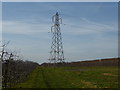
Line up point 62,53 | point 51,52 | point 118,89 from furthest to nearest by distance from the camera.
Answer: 1. point 51,52
2. point 62,53
3. point 118,89

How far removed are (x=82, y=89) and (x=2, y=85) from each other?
563 centimetres

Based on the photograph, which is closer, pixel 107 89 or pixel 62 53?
pixel 107 89

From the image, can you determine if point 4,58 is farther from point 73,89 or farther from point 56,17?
point 56,17

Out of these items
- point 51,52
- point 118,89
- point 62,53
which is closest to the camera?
point 118,89

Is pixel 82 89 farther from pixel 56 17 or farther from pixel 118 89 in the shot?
pixel 56 17

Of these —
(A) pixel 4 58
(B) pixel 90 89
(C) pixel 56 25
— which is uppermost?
(C) pixel 56 25

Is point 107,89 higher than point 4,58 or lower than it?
lower

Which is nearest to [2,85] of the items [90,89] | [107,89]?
→ [90,89]

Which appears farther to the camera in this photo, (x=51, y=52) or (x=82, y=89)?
(x=51, y=52)

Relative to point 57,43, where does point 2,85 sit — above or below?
below

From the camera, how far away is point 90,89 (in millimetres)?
16672

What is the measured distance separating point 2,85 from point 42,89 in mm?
2905

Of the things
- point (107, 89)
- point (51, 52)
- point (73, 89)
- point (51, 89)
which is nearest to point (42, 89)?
point (51, 89)

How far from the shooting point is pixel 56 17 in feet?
199
